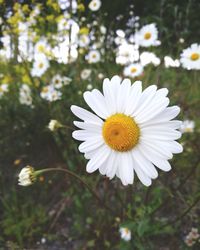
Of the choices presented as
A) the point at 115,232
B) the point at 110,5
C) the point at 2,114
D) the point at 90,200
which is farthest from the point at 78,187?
the point at 110,5

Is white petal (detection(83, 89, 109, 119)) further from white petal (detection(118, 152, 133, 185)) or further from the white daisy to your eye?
the white daisy

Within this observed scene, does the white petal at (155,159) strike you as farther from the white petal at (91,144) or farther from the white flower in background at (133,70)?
the white flower in background at (133,70)

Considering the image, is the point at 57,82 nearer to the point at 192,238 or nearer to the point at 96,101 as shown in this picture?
the point at 192,238

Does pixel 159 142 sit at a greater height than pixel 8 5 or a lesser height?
lesser

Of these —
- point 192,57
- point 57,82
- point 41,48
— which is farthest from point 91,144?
point 41,48

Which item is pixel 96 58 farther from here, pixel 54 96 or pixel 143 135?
pixel 143 135

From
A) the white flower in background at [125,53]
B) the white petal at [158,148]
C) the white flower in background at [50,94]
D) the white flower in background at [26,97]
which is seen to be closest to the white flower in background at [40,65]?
the white flower in background at [26,97]
